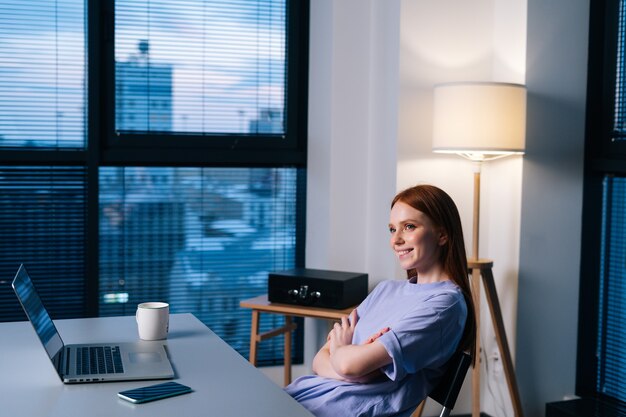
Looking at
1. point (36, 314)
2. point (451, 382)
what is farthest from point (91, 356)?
point (451, 382)

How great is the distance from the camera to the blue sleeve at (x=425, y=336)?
1998mm

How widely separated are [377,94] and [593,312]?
139 cm

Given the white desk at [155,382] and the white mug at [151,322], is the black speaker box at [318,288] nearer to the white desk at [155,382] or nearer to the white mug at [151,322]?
the white desk at [155,382]

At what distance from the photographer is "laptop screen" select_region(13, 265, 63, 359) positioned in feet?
6.40

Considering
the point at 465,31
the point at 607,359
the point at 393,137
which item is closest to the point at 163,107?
the point at 393,137

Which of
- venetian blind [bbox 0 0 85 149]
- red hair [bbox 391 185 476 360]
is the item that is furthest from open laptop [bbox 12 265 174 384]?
venetian blind [bbox 0 0 85 149]

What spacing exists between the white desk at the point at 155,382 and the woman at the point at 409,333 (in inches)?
9.6

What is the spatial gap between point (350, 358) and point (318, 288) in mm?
1461

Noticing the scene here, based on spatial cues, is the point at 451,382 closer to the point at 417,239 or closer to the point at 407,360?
the point at 407,360

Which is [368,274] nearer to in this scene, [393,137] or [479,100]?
[393,137]

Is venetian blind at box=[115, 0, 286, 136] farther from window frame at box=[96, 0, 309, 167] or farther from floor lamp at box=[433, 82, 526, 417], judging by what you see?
floor lamp at box=[433, 82, 526, 417]

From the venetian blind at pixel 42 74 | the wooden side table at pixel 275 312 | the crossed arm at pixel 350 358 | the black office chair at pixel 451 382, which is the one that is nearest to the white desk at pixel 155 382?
the crossed arm at pixel 350 358

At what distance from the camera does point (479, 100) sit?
3.28 metres

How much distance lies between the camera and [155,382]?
1.90 m
